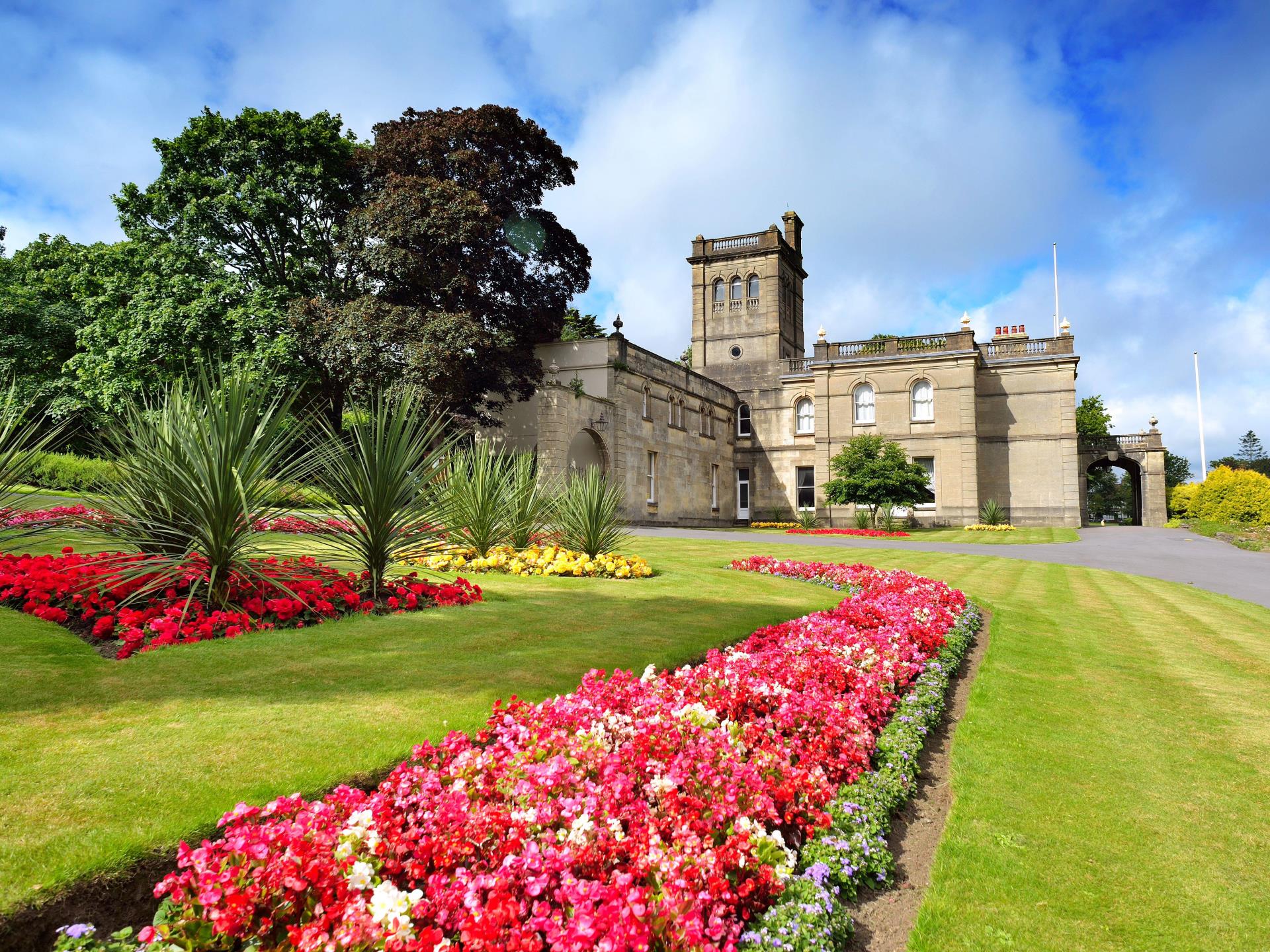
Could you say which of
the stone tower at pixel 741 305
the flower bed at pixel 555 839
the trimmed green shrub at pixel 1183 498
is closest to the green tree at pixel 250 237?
the flower bed at pixel 555 839

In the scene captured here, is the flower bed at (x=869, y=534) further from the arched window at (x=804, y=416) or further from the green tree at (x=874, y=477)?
the arched window at (x=804, y=416)

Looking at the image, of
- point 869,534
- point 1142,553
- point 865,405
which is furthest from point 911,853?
point 865,405

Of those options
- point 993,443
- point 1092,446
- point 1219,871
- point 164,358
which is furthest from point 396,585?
point 1092,446

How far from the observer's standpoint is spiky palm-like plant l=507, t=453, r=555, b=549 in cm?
1153

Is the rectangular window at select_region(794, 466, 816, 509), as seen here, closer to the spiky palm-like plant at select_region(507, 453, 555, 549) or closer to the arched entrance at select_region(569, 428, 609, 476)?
the arched entrance at select_region(569, 428, 609, 476)

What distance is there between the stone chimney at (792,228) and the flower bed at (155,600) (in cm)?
4523

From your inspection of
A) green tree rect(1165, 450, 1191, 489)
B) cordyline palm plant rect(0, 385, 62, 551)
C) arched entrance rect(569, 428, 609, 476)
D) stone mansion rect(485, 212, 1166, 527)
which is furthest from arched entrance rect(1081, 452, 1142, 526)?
cordyline palm plant rect(0, 385, 62, 551)

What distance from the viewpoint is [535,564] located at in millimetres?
10438

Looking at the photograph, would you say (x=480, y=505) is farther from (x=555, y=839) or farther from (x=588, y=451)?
(x=588, y=451)

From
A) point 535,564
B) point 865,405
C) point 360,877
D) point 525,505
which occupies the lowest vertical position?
point 360,877

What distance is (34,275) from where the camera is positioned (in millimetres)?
28016

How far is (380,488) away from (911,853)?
5.47 m

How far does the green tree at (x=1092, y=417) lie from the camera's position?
55.7 m

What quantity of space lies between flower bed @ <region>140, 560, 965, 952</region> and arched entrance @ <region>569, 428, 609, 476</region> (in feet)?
78.2
